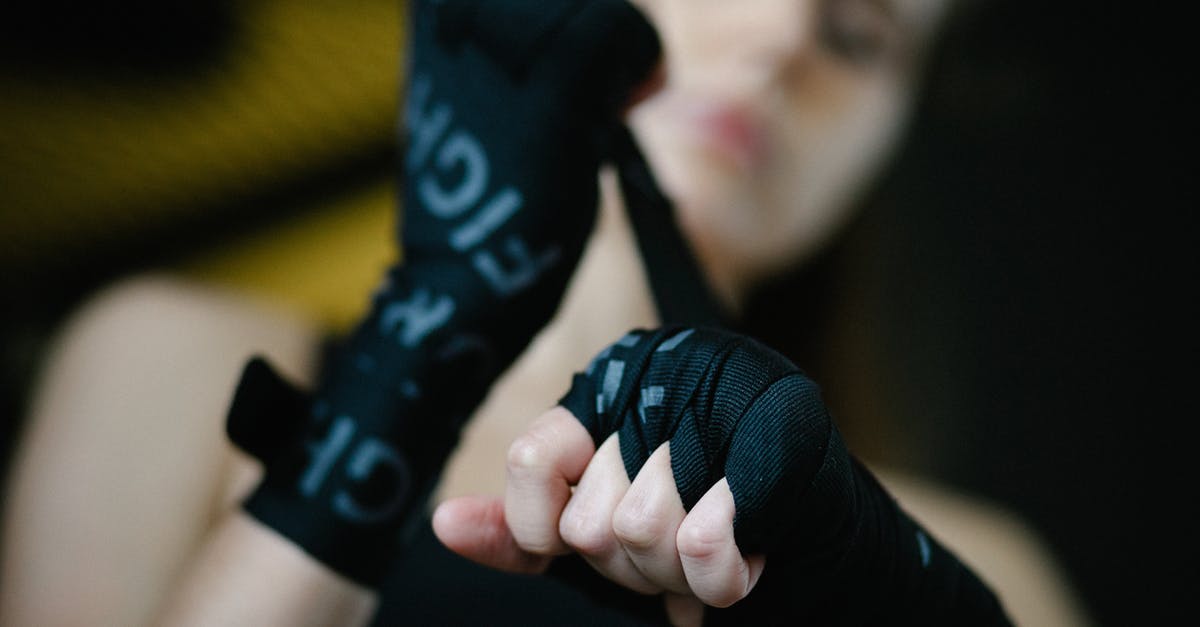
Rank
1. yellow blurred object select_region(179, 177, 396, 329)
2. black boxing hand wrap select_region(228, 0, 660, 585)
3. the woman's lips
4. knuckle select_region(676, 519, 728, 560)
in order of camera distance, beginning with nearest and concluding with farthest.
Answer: knuckle select_region(676, 519, 728, 560) < black boxing hand wrap select_region(228, 0, 660, 585) < the woman's lips < yellow blurred object select_region(179, 177, 396, 329)

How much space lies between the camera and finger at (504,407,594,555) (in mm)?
244

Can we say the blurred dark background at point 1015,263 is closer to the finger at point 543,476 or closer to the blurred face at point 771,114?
the blurred face at point 771,114

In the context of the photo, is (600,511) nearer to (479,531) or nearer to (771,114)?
(479,531)

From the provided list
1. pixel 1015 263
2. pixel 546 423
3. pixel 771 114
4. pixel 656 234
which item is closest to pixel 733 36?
pixel 771 114

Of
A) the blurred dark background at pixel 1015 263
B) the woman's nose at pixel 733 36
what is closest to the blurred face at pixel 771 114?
the woman's nose at pixel 733 36

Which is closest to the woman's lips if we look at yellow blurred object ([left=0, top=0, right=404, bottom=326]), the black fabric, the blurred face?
the blurred face

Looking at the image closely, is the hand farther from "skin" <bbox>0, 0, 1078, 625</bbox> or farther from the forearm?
the forearm

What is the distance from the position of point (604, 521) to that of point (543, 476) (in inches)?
0.8

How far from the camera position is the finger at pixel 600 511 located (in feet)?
0.79

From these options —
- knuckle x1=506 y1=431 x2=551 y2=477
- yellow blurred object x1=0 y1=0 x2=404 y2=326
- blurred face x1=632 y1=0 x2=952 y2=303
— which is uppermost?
yellow blurred object x1=0 y1=0 x2=404 y2=326

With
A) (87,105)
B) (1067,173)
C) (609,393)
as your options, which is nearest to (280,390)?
(609,393)

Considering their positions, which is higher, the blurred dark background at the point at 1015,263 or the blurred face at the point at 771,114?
the blurred face at the point at 771,114

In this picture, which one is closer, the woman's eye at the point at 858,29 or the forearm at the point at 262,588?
the forearm at the point at 262,588

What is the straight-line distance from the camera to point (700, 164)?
615 mm
